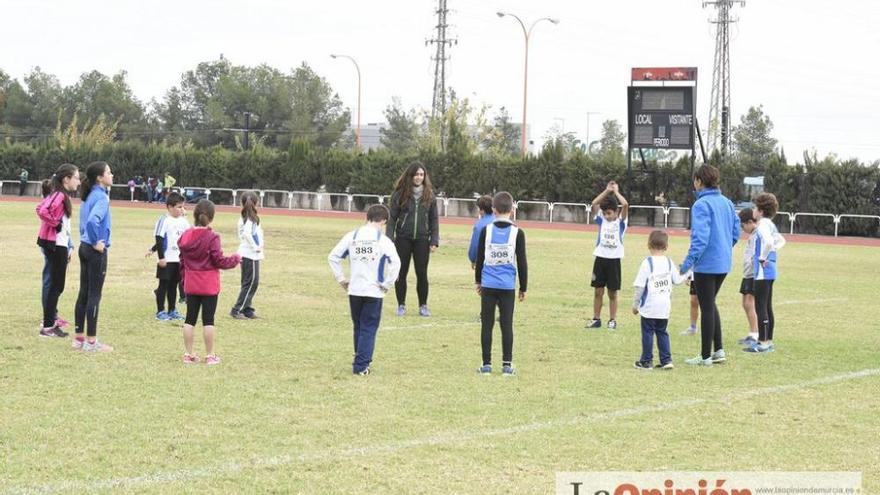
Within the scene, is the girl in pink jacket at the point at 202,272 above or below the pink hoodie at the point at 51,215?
below

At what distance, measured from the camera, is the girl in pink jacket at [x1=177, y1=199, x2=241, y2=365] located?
995 centimetres

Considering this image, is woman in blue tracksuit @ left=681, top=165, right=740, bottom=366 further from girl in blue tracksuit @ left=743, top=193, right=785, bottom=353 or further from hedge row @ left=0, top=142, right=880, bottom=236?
hedge row @ left=0, top=142, right=880, bottom=236

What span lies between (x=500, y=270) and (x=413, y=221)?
4199mm

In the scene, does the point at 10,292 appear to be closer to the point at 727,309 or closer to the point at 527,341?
the point at 527,341

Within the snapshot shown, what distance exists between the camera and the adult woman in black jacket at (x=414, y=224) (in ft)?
45.3

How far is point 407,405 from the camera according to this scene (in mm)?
8453

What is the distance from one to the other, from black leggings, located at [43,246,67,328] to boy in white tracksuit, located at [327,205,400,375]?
335 centimetres

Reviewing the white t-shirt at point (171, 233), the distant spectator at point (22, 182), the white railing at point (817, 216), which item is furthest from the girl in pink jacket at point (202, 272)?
the distant spectator at point (22, 182)

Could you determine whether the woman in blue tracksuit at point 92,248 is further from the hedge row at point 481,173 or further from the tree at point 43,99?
the tree at point 43,99

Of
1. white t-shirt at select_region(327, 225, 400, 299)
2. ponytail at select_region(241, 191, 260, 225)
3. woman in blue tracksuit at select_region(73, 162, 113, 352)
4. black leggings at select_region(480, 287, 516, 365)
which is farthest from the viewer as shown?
ponytail at select_region(241, 191, 260, 225)

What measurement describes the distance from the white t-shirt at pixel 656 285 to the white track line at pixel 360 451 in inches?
50.9

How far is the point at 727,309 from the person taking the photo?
15.9m

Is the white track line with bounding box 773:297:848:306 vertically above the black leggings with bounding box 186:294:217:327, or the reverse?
the black leggings with bounding box 186:294:217:327

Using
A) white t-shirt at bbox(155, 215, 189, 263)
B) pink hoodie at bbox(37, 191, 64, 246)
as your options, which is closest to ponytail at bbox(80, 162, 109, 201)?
pink hoodie at bbox(37, 191, 64, 246)
